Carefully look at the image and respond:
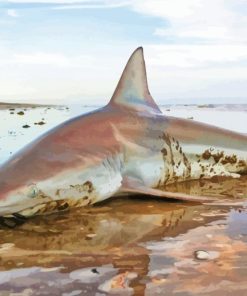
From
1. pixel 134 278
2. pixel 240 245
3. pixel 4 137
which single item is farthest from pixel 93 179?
pixel 4 137

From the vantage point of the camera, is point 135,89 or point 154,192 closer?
point 154,192

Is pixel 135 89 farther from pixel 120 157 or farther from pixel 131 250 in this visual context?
pixel 131 250

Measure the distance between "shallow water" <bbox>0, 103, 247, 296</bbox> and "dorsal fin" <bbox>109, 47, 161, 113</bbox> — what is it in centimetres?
117

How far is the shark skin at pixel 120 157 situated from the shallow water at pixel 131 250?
0.14 metres

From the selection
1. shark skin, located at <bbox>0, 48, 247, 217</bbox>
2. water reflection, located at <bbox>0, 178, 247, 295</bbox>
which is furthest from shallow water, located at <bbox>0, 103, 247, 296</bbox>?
shark skin, located at <bbox>0, 48, 247, 217</bbox>

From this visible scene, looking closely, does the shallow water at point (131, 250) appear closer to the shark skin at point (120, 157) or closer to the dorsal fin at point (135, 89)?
the shark skin at point (120, 157)

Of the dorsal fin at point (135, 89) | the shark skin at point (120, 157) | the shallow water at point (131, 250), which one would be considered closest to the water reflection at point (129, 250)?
the shallow water at point (131, 250)

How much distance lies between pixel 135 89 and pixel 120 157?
996 mm

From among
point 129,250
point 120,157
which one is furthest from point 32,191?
point 120,157

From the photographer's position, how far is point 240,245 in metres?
3.46

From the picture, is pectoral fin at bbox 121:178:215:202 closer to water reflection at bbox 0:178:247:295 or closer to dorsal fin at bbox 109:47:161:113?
water reflection at bbox 0:178:247:295

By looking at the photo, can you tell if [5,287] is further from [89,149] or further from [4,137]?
[4,137]

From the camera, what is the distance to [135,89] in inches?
232

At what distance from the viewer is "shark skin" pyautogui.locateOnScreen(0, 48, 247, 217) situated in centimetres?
421
